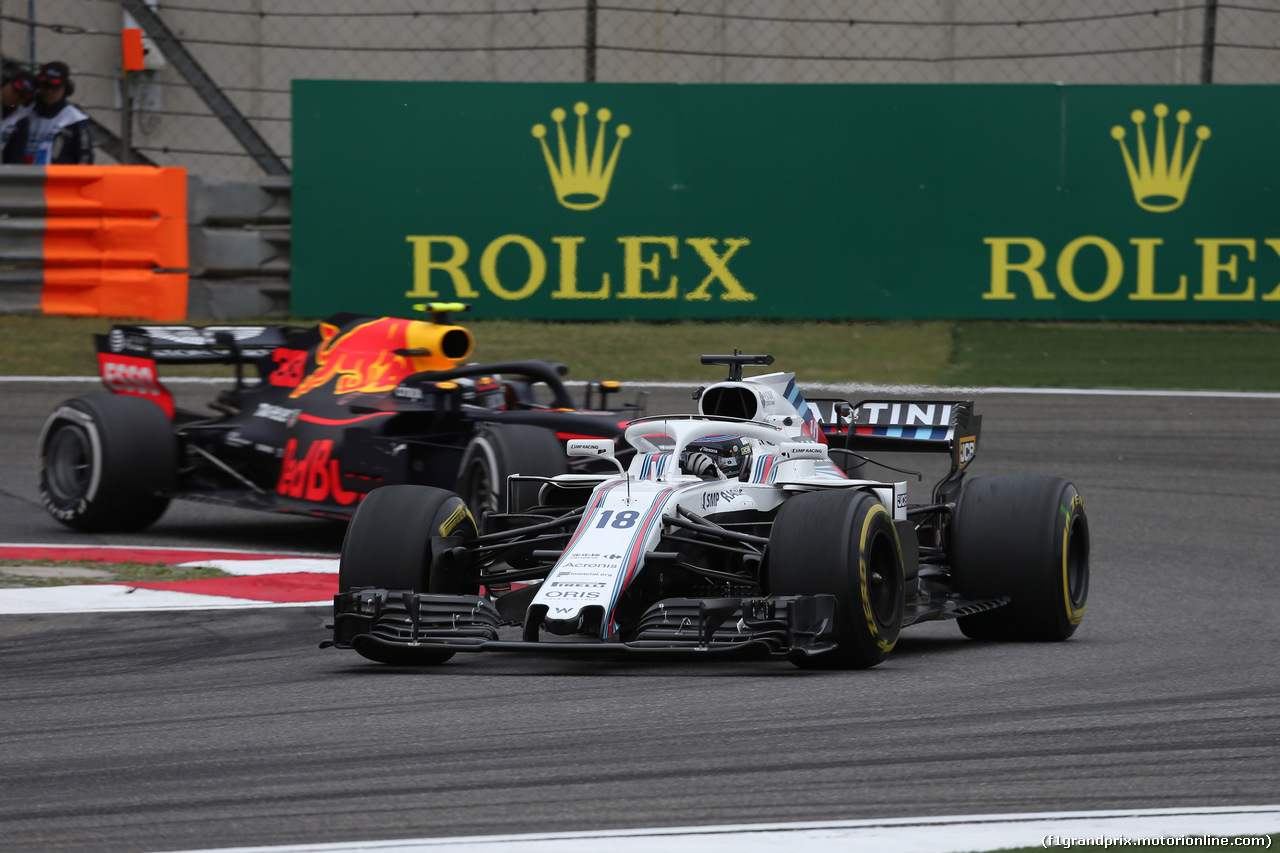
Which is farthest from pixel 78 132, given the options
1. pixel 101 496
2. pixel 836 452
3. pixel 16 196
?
pixel 836 452

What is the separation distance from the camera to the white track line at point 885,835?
3818 mm

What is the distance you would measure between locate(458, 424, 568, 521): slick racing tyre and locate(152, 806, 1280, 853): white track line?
4.02 metres

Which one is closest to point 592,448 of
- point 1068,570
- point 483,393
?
point 1068,570

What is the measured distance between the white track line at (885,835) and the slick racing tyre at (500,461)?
4.02 metres

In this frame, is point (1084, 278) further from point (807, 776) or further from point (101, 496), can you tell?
point (807, 776)

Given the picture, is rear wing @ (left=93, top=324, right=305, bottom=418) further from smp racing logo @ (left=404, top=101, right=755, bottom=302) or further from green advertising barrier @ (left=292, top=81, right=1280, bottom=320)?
smp racing logo @ (left=404, top=101, right=755, bottom=302)

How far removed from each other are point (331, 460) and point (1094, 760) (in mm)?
5146

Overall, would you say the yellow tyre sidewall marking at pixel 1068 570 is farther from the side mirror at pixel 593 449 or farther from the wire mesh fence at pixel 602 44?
the wire mesh fence at pixel 602 44

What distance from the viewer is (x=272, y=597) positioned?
774 cm

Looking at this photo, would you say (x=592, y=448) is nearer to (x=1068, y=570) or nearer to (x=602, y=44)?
(x=1068, y=570)

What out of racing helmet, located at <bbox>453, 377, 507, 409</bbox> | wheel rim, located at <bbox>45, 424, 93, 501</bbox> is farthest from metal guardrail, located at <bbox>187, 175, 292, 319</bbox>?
racing helmet, located at <bbox>453, 377, 507, 409</bbox>

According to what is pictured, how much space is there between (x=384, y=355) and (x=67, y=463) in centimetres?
184

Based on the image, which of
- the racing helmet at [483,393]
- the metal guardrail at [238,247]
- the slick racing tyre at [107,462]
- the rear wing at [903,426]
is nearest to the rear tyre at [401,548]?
the rear wing at [903,426]

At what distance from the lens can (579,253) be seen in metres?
15.5
